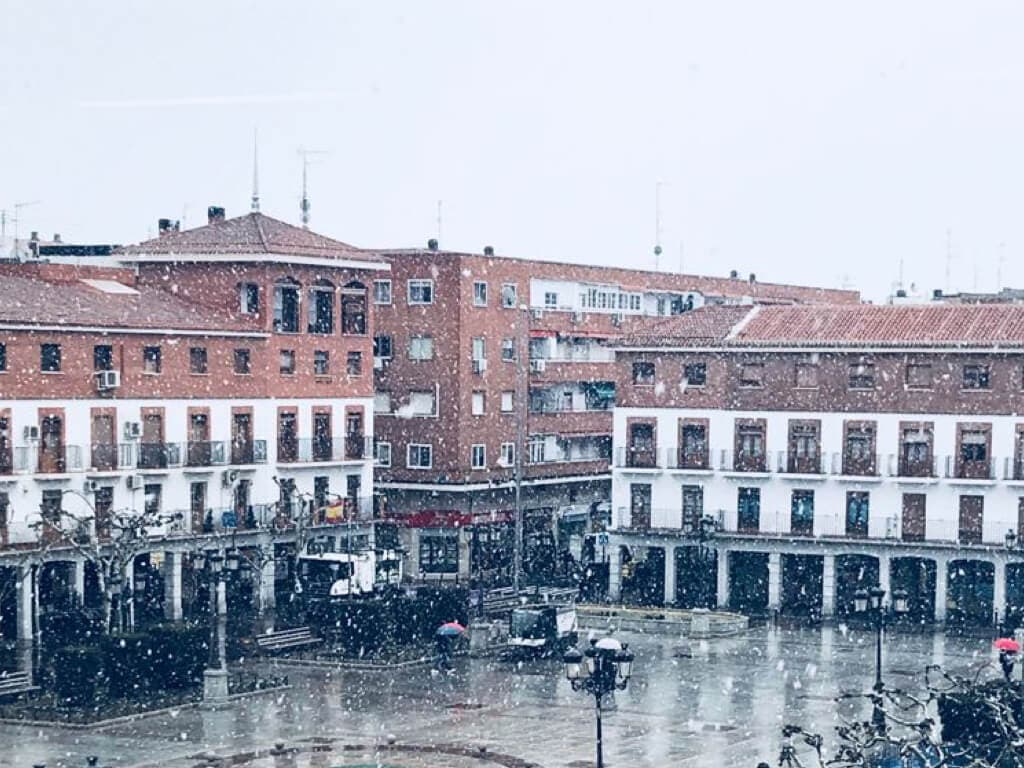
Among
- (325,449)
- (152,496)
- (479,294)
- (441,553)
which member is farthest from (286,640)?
(479,294)

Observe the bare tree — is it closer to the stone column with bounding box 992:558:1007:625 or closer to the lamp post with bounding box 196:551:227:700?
the lamp post with bounding box 196:551:227:700

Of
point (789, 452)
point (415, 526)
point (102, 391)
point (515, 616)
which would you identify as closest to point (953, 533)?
point (789, 452)

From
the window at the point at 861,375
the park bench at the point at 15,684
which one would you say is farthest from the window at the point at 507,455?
the park bench at the point at 15,684

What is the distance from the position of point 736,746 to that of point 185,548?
24171 millimetres

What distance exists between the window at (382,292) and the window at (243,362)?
979cm

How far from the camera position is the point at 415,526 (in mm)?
70500

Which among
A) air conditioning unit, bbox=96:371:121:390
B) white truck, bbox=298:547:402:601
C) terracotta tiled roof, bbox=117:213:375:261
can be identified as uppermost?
terracotta tiled roof, bbox=117:213:375:261

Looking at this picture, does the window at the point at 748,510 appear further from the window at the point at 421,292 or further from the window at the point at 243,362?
the window at the point at 243,362

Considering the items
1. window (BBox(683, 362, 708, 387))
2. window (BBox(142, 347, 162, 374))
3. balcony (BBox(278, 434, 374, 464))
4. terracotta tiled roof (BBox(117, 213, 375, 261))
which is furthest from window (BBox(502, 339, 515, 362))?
window (BBox(142, 347, 162, 374))

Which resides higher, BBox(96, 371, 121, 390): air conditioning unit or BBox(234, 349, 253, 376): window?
BBox(234, 349, 253, 376): window

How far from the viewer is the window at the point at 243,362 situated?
62.0 metres

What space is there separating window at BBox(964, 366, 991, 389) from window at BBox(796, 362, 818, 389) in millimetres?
4578

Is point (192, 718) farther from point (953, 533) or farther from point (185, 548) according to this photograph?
point (953, 533)

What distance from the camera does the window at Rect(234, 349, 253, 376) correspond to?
62.0 m
